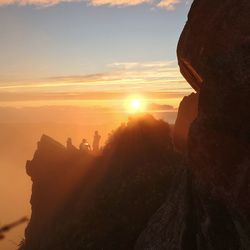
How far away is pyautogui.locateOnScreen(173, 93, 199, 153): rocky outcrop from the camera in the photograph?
1086 inches

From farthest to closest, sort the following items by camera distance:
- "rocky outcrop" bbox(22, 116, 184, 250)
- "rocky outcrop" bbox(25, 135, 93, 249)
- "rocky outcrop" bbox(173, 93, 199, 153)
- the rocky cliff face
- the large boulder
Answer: "rocky outcrop" bbox(25, 135, 93, 249) < "rocky outcrop" bbox(173, 93, 199, 153) < "rocky outcrop" bbox(22, 116, 184, 250) < the rocky cliff face < the large boulder

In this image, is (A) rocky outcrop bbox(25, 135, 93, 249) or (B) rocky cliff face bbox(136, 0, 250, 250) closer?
(B) rocky cliff face bbox(136, 0, 250, 250)

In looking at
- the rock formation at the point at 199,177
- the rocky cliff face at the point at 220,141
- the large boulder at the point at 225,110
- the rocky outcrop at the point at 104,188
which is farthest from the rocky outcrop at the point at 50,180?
the large boulder at the point at 225,110

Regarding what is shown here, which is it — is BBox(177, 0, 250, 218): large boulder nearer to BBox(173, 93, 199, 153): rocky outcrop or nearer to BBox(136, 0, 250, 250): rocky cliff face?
BBox(136, 0, 250, 250): rocky cliff face

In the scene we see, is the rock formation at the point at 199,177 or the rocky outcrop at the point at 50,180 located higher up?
the rock formation at the point at 199,177

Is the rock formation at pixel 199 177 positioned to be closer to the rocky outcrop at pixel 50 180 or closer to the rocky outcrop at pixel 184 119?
the rocky outcrop at pixel 184 119

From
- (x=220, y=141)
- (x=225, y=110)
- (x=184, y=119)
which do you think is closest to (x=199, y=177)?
(x=220, y=141)

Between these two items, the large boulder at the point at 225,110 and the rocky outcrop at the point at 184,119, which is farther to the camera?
the rocky outcrop at the point at 184,119

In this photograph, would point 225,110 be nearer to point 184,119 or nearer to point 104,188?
point 184,119

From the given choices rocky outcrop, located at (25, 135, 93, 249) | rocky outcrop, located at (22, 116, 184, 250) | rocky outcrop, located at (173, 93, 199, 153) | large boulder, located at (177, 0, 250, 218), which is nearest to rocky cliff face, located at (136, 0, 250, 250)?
large boulder, located at (177, 0, 250, 218)

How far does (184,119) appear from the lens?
2825 cm

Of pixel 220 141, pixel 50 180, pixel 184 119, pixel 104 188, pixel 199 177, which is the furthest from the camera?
pixel 50 180

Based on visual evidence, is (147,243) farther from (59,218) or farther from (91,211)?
(59,218)

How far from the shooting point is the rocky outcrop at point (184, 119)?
1086 inches
